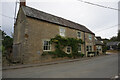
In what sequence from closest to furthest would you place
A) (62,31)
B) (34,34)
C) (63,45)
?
(34,34) → (63,45) → (62,31)

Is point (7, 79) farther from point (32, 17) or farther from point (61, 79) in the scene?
point (32, 17)

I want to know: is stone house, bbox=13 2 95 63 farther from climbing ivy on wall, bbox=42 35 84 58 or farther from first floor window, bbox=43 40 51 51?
climbing ivy on wall, bbox=42 35 84 58

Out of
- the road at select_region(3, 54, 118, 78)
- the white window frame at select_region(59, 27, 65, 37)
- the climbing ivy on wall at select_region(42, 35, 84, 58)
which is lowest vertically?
the road at select_region(3, 54, 118, 78)

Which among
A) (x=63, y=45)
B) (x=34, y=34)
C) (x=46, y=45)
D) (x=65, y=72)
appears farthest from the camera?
(x=63, y=45)

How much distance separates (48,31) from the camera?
16.0 m

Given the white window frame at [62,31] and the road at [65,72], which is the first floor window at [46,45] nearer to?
the white window frame at [62,31]

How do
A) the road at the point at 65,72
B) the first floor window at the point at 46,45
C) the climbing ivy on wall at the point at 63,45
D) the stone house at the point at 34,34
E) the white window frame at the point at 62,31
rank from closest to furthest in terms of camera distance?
the road at the point at 65,72 < the stone house at the point at 34,34 < the first floor window at the point at 46,45 < the climbing ivy on wall at the point at 63,45 < the white window frame at the point at 62,31

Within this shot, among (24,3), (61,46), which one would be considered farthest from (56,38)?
(24,3)

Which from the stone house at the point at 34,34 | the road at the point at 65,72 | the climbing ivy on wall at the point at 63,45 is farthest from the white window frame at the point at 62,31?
the road at the point at 65,72

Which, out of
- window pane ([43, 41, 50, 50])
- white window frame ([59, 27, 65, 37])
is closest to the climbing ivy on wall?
window pane ([43, 41, 50, 50])

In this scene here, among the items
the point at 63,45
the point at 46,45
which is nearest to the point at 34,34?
the point at 46,45

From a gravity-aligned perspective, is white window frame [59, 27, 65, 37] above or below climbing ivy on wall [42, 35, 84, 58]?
above

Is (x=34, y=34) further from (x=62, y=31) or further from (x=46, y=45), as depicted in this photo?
(x=62, y=31)

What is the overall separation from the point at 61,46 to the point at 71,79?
11492mm
